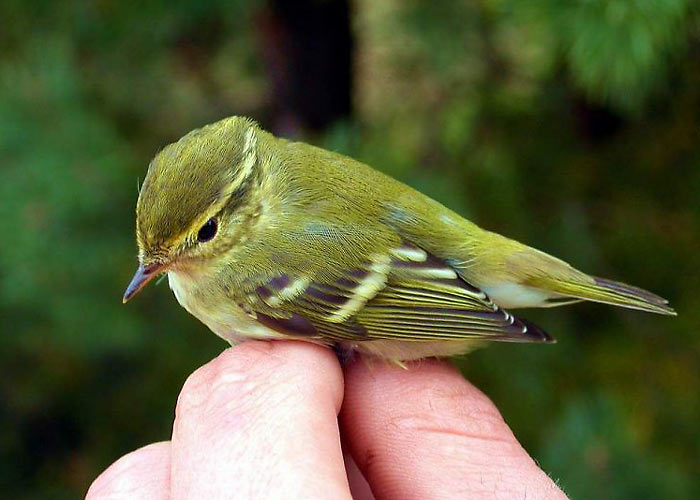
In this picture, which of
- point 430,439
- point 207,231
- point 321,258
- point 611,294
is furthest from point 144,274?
point 611,294

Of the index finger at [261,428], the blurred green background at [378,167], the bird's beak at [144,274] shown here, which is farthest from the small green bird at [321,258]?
the blurred green background at [378,167]

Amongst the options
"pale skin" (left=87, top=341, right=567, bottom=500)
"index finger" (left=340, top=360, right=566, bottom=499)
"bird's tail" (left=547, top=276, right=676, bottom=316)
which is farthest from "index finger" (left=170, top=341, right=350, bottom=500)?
"bird's tail" (left=547, top=276, right=676, bottom=316)

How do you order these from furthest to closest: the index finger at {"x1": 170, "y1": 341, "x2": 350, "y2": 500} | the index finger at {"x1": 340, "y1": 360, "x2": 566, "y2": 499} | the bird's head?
the bird's head → the index finger at {"x1": 340, "y1": 360, "x2": 566, "y2": 499} → the index finger at {"x1": 170, "y1": 341, "x2": 350, "y2": 500}

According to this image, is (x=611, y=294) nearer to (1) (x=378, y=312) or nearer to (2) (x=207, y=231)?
(1) (x=378, y=312)

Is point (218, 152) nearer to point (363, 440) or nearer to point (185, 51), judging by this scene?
point (363, 440)

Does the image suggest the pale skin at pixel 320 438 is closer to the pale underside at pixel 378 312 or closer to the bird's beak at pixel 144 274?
the pale underside at pixel 378 312

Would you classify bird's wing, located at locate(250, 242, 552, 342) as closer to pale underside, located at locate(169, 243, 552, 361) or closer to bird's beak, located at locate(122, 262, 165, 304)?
pale underside, located at locate(169, 243, 552, 361)
